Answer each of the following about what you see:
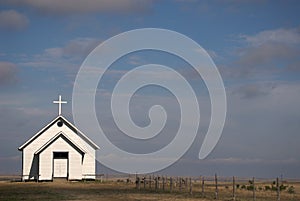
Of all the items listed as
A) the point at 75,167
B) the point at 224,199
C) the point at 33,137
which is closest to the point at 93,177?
the point at 75,167

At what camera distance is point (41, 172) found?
6294 cm

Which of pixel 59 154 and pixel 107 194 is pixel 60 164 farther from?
pixel 107 194

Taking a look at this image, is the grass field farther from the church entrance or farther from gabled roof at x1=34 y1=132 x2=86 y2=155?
gabled roof at x1=34 y1=132 x2=86 y2=155

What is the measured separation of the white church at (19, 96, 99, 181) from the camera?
63.1 m

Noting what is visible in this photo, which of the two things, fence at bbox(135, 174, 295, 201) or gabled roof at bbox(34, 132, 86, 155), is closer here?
fence at bbox(135, 174, 295, 201)

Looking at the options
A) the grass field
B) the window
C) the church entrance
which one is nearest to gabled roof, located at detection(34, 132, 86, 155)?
the church entrance

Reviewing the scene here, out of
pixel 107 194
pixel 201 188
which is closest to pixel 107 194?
pixel 107 194

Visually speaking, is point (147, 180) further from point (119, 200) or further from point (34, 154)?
point (119, 200)

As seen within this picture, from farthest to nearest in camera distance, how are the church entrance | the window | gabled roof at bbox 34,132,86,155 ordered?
1. the window
2. the church entrance
3. gabled roof at bbox 34,132,86,155

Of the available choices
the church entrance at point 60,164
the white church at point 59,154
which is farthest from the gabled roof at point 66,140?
the church entrance at point 60,164

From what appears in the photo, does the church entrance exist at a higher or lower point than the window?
lower

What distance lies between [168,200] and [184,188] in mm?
18203

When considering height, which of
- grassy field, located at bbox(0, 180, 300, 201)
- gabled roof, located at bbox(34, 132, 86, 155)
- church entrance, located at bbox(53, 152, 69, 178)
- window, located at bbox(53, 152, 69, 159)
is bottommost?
grassy field, located at bbox(0, 180, 300, 201)

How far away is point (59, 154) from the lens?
64188 millimetres
